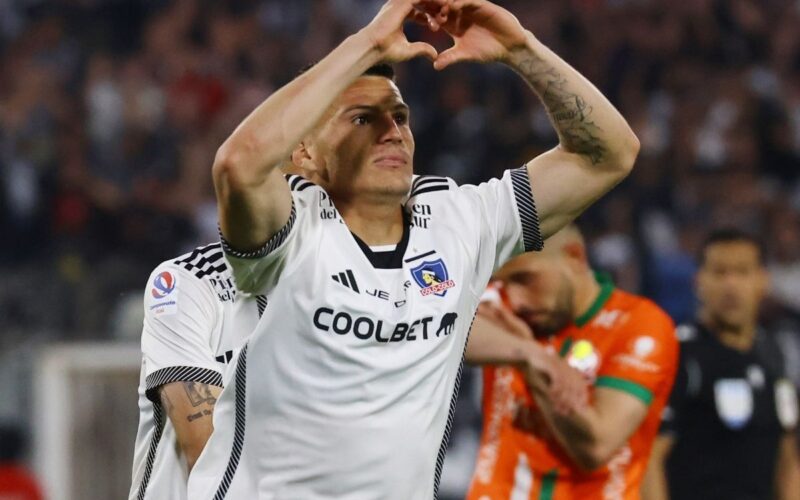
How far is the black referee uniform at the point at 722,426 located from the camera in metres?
6.31

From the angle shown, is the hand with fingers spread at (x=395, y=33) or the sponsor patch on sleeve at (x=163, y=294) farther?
the sponsor patch on sleeve at (x=163, y=294)

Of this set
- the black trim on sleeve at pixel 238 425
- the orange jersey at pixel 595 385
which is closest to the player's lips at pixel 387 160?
the black trim on sleeve at pixel 238 425

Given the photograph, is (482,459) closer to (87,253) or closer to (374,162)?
(374,162)

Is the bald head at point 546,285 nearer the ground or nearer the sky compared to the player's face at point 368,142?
nearer the ground

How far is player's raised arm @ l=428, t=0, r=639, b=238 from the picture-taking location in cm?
357

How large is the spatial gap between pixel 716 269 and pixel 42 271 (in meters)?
4.72

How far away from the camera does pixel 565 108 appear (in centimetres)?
367

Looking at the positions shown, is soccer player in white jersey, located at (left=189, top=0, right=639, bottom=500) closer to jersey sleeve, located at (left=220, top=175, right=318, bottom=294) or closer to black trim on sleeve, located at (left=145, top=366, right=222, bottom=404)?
jersey sleeve, located at (left=220, top=175, right=318, bottom=294)

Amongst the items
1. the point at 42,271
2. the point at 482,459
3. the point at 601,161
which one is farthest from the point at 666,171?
the point at 601,161

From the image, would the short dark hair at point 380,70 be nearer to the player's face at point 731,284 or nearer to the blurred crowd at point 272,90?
the player's face at point 731,284

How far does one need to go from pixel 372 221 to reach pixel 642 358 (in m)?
1.64

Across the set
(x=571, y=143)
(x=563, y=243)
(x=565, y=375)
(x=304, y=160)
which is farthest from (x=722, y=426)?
(x=304, y=160)

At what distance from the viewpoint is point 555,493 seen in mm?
4770

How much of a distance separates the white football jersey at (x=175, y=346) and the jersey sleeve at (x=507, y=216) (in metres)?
0.78
